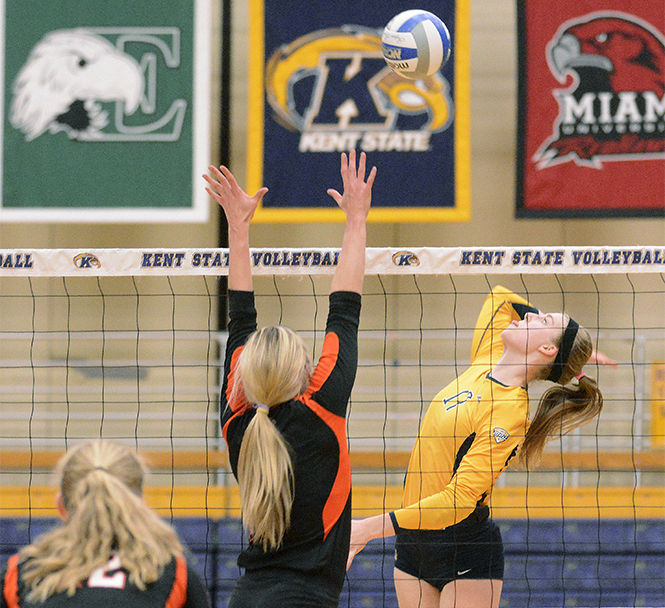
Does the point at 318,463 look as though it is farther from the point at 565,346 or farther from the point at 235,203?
the point at 565,346

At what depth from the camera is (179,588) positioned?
94.3 inches

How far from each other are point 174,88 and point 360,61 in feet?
6.19

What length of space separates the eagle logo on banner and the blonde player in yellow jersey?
21.8 feet

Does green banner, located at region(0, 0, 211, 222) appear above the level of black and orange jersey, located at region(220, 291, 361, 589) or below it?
above

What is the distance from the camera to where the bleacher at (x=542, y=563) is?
7477 millimetres

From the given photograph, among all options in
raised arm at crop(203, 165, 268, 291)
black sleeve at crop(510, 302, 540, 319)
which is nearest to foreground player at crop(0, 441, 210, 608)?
raised arm at crop(203, 165, 268, 291)

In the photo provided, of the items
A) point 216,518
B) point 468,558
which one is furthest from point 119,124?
point 468,558

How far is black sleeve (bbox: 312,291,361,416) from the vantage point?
2.91 meters

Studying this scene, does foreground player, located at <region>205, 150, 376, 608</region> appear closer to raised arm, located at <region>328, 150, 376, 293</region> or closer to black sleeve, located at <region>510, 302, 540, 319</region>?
raised arm, located at <region>328, 150, 376, 293</region>

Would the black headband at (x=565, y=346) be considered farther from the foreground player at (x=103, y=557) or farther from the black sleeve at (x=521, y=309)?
the foreground player at (x=103, y=557)

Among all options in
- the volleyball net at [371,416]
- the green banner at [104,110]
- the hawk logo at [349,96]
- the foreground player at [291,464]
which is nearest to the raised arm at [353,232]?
the foreground player at [291,464]

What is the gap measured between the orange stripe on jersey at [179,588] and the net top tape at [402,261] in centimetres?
207

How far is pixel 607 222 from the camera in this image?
10.5 meters

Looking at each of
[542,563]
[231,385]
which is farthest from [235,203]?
[542,563]
